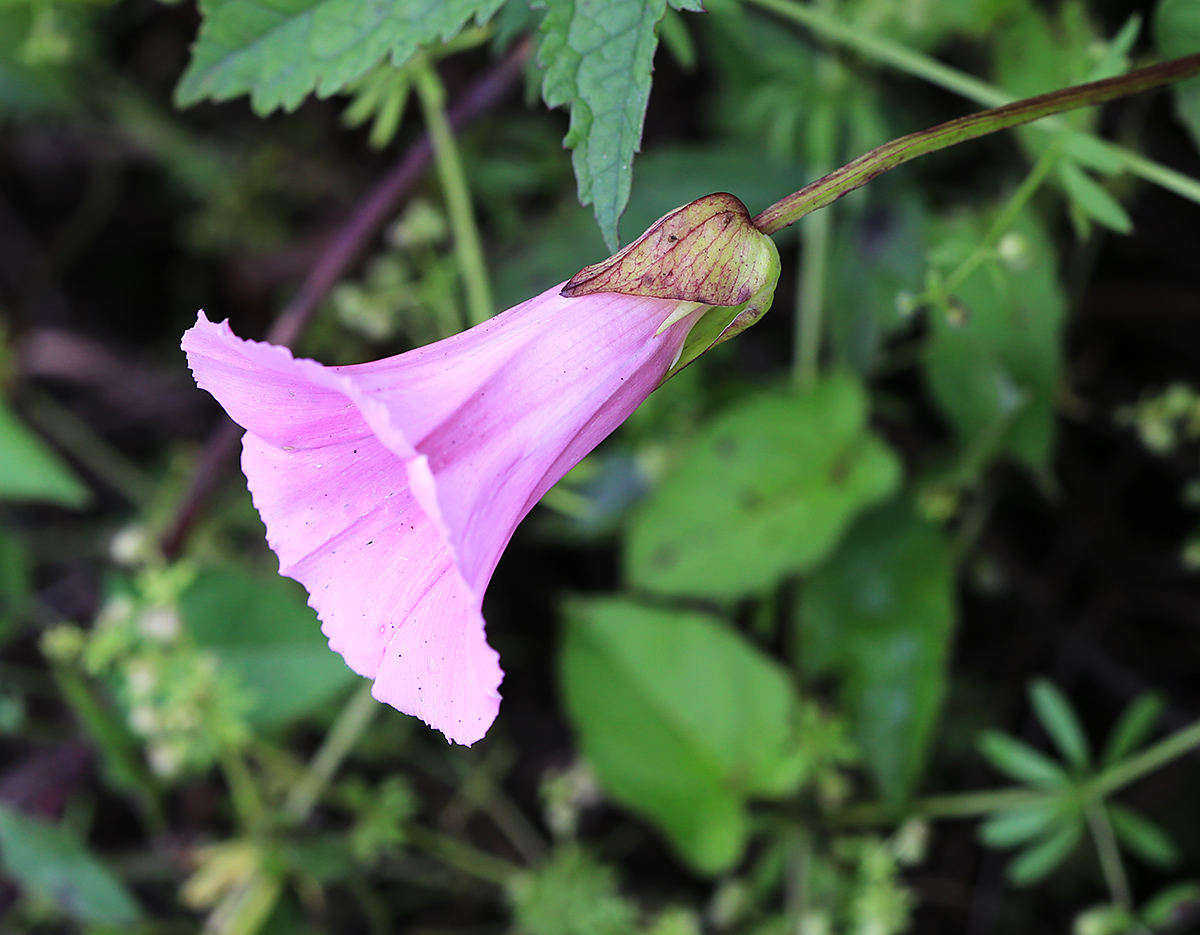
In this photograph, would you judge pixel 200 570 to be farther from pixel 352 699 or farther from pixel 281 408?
pixel 281 408

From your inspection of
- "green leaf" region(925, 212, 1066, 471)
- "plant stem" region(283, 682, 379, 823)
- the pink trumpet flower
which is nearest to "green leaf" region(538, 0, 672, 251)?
the pink trumpet flower

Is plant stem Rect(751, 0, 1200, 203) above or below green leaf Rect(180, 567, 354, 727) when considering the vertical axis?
above

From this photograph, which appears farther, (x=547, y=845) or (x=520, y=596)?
(x=520, y=596)

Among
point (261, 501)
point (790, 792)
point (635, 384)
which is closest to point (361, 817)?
point (790, 792)

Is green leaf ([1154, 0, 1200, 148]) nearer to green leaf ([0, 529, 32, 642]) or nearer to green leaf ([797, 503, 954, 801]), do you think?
green leaf ([797, 503, 954, 801])

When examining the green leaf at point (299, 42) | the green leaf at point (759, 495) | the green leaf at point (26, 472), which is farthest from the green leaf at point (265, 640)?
the green leaf at point (299, 42)

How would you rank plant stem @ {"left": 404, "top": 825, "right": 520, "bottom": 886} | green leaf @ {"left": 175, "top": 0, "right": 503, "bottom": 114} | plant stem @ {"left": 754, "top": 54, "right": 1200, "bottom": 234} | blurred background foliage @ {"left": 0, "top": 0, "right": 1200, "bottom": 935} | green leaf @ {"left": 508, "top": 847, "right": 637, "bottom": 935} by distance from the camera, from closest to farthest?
plant stem @ {"left": 754, "top": 54, "right": 1200, "bottom": 234} < green leaf @ {"left": 175, "top": 0, "right": 503, "bottom": 114} < blurred background foliage @ {"left": 0, "top": 0, "right": 1200, "bottom": 935} < green leaf @ {"left": 508, "top": 847, "right": 637, "bottom": 935} < plant stem @ {"left": 404, "top": 825, "right": 520, "bottom": 886}

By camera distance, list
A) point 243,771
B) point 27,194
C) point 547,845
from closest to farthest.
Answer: point 243,771
point 547,845
point 27,194

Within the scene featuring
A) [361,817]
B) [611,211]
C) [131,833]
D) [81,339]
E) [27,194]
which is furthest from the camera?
[27,194]
